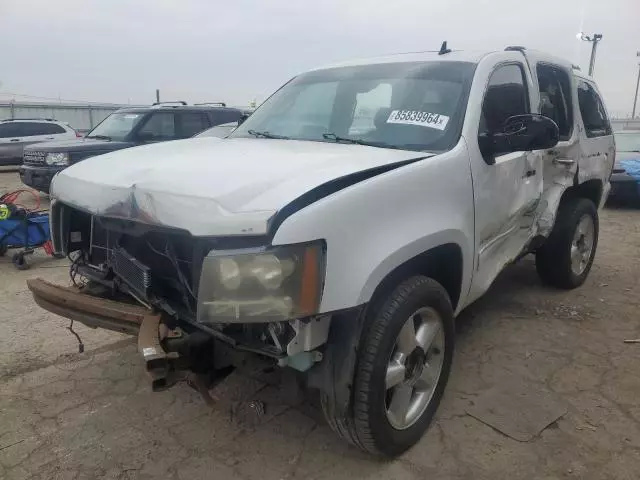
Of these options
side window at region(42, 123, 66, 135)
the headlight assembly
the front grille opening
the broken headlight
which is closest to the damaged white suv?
the broken headlight

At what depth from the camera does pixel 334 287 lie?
203cm

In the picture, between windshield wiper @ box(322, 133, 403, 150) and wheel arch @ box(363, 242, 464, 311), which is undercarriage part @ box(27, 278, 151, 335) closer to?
wheel arch @ box(363, 242, 464, 311)

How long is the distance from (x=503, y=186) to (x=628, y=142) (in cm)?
1011

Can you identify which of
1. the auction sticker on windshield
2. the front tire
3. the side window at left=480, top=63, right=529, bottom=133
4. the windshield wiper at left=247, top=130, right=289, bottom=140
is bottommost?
Result: the front tire

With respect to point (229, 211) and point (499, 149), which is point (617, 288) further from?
point (229, 211)

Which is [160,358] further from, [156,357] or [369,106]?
[369,106]

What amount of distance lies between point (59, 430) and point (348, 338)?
5.74 ft

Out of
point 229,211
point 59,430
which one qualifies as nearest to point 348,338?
point 229,211

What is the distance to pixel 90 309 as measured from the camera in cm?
257

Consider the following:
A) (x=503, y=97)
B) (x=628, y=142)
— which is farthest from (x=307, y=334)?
(x=628, y=142)

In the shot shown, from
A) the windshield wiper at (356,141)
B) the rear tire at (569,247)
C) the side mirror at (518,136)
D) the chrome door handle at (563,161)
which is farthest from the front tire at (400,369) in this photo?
the rear tire at (569,247)

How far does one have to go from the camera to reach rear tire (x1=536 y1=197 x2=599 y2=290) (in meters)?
4.65

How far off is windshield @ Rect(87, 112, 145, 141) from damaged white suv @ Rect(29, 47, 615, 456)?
257 inches

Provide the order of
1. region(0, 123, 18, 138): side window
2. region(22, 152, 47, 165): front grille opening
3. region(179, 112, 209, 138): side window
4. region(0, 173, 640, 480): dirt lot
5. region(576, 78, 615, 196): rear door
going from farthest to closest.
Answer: region(0, 123, 18, 138): side window < region(179, 112, 209, 138): side window < region(22, 152, 47, 165): front grille opening < region(576, 78, 615, 196): rear door < region(0, 173, 640, 480): dirt lot
